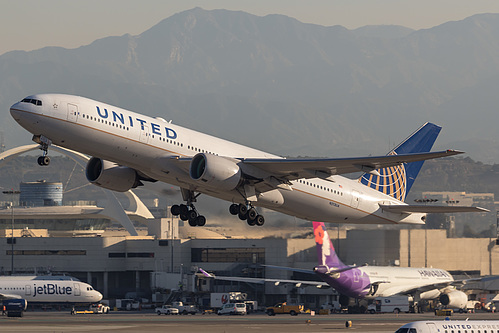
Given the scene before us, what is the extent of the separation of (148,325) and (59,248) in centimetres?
6545

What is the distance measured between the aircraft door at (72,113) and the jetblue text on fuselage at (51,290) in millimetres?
57366

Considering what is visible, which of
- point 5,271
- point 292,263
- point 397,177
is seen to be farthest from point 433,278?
point 5,271

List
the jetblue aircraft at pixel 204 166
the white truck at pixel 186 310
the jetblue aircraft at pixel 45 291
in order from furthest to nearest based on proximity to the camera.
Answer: the white truck at pixel 186 310
the jetblue aircraft at pixel 45 291
the jetblue aircraft at pixel 204 166

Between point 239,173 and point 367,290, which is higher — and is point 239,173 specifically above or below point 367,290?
above

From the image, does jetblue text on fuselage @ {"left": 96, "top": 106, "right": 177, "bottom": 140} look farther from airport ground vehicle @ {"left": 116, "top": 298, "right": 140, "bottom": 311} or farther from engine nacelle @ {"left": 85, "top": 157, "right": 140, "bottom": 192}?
airport ground vehicle @ {"left": 116, "top": 298, "right": 140, "bottom": 311}

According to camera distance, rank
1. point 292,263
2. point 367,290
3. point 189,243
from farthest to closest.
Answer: point 189,243 < point 292,263 < point 367,290

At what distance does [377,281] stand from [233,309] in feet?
59.0

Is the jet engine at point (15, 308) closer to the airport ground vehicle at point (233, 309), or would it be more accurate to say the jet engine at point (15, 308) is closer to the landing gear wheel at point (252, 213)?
the airport ground vehicle at point (233, 309)

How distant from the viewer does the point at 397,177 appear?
70812 millimetres

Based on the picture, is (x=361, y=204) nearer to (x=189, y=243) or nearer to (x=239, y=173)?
(x=239, y=173)

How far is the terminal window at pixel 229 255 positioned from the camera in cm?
13275

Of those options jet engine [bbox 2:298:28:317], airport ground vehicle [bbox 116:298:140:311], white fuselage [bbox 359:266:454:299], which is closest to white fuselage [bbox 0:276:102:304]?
jet engine [bbox 2:298:28:317]

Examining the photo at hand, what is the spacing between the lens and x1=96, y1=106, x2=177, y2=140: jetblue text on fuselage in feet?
167

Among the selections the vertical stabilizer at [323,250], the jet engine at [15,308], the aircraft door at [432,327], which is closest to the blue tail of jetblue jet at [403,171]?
the aircraft door at [432,327]
